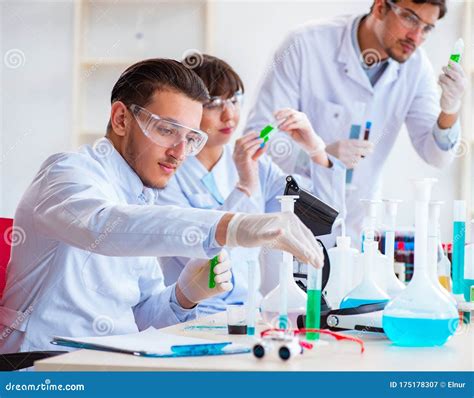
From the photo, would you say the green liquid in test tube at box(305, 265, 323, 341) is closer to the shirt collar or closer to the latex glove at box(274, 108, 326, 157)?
the shirt collar

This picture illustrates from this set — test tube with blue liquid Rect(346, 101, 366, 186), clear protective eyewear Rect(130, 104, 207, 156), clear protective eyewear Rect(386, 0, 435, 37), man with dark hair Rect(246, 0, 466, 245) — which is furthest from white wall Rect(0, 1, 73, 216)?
clear protective eyewear Rect(130, 104, 207, 156)

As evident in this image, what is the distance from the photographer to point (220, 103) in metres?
2.43

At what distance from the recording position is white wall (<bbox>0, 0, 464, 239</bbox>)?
4027mm

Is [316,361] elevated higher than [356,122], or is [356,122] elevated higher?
[356,122]

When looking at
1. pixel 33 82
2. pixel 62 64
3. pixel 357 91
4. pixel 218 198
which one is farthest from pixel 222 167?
pixel 33 82

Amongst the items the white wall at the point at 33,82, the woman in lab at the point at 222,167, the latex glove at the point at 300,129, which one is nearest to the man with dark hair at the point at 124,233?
the woman in lab at the point at 222,167

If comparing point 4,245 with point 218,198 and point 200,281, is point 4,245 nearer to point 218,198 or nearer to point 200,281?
point 200,281

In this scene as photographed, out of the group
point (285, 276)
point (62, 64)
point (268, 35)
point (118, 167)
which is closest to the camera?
point (285, 276)

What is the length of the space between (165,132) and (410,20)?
1.36 meters

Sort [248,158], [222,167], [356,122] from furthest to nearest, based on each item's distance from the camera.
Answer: [356,122], [222,167], [248,158]

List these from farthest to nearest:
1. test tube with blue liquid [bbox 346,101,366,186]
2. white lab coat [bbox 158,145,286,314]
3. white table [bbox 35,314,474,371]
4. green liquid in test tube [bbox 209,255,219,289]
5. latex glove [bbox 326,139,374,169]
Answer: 1. test tube with blue liquid [bbox 346,101,366,186]
2. latex glove [bbox 326,139,374,169]
3. white lab coat [bbox 158,145,286,314]
4. green liquid in test tube [bbox 209,255,219,289]
5. white table [bbox 35,314,474,371]

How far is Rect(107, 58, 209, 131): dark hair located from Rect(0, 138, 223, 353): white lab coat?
0.14 m

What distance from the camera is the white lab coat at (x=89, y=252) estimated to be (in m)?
1.36

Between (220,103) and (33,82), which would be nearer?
(220,103)
